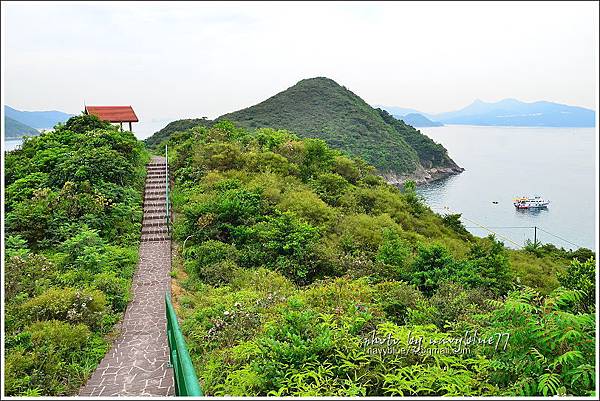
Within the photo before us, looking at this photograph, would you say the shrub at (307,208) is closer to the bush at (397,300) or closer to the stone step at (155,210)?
the stone step at (155,210)

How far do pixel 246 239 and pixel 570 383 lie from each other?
798 centimetres

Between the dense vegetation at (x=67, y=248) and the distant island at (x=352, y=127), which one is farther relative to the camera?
the distant island at (x=352, y=127)

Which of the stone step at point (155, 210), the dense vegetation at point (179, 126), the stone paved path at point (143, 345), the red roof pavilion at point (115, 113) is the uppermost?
the dense vegetation at point (179, 126)

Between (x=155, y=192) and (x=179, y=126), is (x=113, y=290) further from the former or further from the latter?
(x=179, y=126)

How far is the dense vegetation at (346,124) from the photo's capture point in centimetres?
6600

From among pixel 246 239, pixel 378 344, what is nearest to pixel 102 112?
pixel 246 239

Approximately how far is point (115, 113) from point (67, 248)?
14424mm

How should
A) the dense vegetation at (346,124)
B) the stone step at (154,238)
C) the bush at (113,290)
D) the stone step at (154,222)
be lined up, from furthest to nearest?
the dense vegetation at (346,124) → the stone step at (154,222) → the stone step at (154,238) → the bush at (113,290)

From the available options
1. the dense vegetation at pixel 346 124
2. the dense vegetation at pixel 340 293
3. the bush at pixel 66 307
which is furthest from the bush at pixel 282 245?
the dense vegetation at pixel 346 124

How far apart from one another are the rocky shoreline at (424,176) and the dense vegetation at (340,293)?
1748 inches

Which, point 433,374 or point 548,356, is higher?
point 548,356

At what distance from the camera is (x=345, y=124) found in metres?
75.1

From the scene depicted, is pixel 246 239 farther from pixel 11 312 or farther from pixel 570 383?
pixel 570 383

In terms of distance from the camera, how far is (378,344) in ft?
13.7
